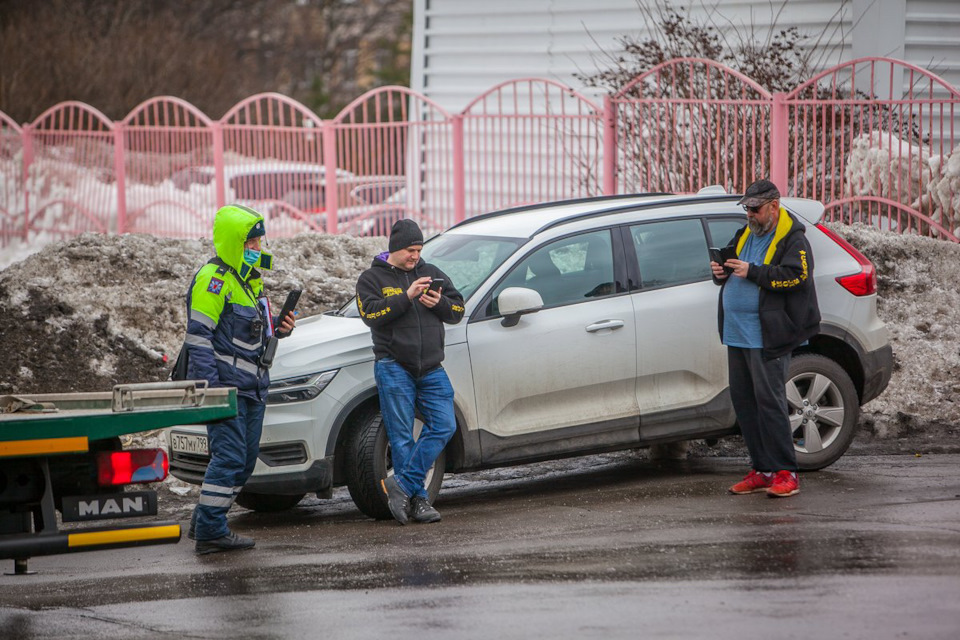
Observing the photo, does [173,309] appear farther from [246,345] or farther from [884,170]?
[884,170]

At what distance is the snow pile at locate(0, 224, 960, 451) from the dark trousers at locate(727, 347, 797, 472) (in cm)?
213

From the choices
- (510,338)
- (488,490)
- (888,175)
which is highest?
(888,175)

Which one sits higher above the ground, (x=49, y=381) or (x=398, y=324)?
(x=398, y=324)

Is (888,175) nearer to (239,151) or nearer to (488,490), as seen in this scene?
(488,490)

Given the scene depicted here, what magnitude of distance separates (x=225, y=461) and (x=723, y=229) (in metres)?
3.44

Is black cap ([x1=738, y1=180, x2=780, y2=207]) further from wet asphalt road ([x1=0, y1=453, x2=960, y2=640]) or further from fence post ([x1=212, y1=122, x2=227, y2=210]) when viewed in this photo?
fence post ([x1=212, y1=122, x2=227, y2=210])

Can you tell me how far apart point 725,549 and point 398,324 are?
7.10 ft

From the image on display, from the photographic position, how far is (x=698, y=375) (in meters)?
7.94

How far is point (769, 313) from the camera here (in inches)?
288

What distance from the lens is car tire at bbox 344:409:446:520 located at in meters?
7.28

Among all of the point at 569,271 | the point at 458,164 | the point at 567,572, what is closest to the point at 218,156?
the point at 458,164

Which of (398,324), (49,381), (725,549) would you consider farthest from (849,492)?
(49,381)

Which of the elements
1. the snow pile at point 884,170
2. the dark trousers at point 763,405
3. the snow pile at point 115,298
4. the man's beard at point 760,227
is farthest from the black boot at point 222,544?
the snow pile at point 884,170

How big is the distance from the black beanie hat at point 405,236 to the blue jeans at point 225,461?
116 cm
